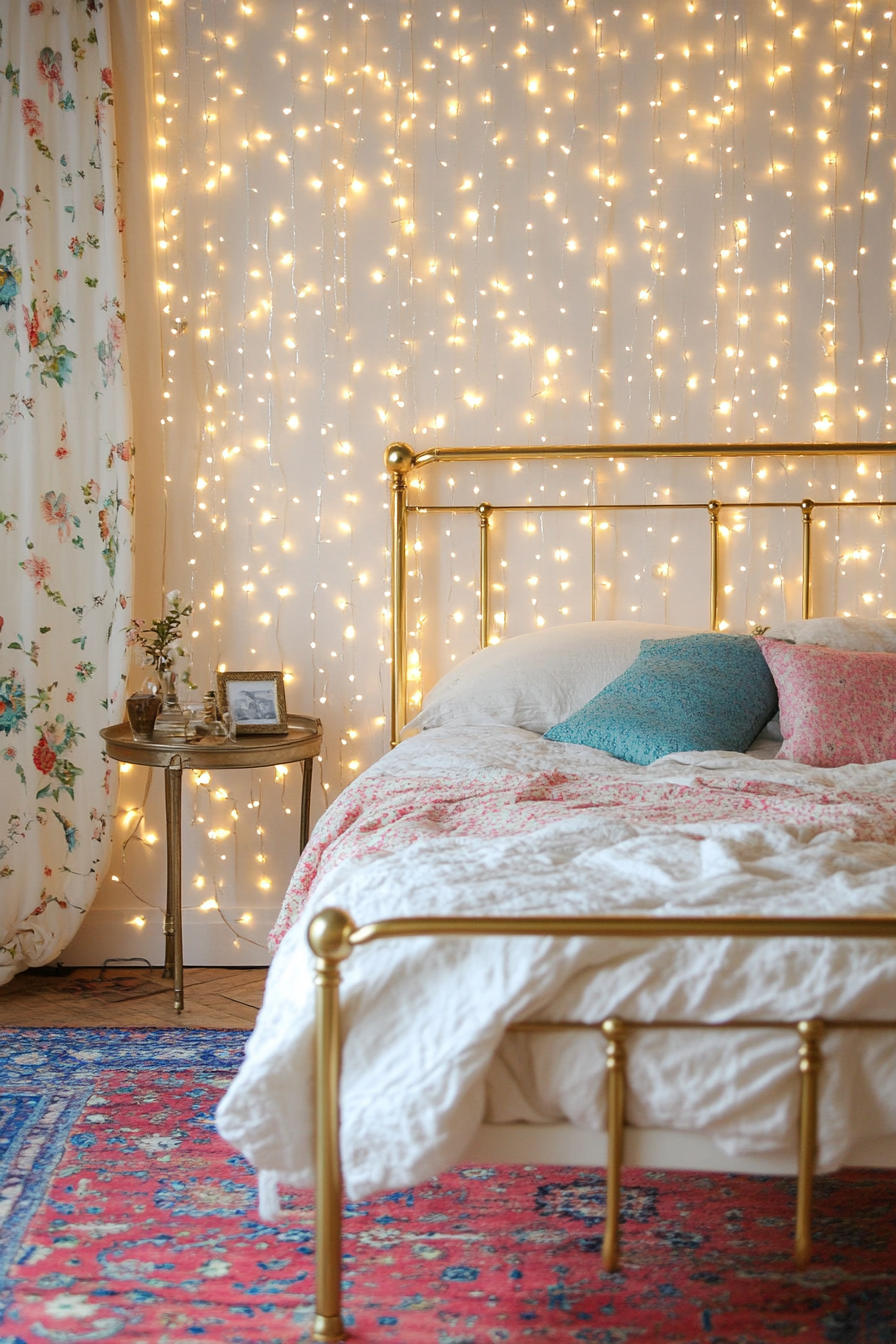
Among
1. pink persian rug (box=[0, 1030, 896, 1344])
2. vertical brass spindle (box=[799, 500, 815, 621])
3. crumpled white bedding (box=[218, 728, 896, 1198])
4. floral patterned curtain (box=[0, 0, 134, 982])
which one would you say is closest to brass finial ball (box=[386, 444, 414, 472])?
floral patterned curtain (box=[0, 0, 134, 982])

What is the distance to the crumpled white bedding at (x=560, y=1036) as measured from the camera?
3.40 ft

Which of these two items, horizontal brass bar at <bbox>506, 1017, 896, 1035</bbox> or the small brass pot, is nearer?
horizontal brass bar at <bbox>506, 1017, 896, 1035</bbox>

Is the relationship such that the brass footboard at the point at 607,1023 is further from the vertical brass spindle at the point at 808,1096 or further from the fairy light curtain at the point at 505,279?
the fairy light curtain at the point at 505,279

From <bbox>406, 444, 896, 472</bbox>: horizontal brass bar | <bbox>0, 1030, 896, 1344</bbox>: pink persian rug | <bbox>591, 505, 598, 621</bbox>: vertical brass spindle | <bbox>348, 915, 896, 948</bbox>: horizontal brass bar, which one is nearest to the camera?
<bbox>348, 915, 896, 948</bbox>: horizontal brass bar

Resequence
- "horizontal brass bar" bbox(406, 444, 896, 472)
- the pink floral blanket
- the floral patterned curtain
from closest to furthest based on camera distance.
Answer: the pink floral blanket
the floral patterned curtain
"horizontal brass bar" bbox(406, 444, 896, 472)

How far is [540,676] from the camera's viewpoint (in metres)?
2.39

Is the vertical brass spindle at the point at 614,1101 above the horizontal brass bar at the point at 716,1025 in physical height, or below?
below

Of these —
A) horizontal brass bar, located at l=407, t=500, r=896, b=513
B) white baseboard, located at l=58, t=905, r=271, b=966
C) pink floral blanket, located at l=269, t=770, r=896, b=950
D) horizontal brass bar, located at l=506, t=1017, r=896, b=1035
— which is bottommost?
white baseboard, located at l=58, t=905, r=271, b=966

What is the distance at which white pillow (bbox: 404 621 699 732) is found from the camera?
92.6 inches

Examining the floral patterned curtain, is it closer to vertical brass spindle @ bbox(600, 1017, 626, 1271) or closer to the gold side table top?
the gold side table top

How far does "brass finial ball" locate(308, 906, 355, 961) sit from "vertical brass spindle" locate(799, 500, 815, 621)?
209 cm

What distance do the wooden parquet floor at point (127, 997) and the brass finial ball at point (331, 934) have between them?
1.48 metres

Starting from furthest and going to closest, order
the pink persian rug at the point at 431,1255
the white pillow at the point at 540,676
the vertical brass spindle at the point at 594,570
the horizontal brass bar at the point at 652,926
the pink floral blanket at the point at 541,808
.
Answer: the vertical brass spindle at the point at 594,570 < the white pillow at the point at 540,676 < the pink floral blanket at the point at 541,808 < the pink persian rug at the point at 431,1255 < the horizontal brass bar at the point at 652,926

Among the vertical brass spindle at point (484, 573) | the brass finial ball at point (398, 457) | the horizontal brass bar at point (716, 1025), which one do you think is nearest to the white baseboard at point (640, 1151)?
the horizontal brass bar at point (716, 1025)
